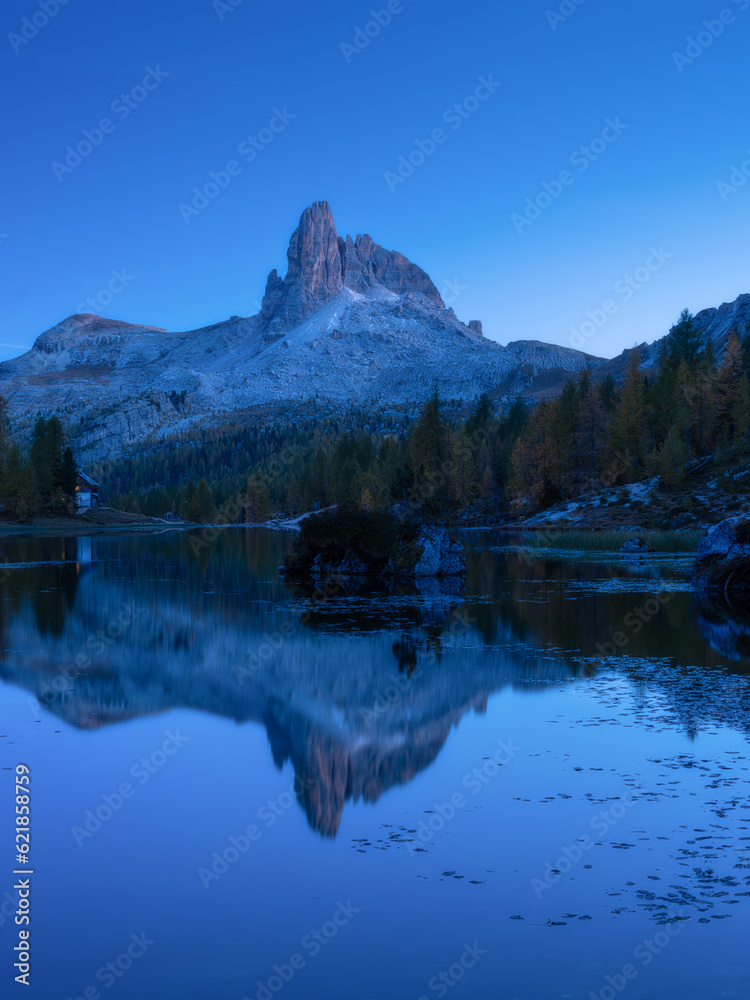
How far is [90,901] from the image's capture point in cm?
879

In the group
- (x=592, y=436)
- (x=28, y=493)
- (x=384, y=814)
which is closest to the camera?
(x=384, y=814)

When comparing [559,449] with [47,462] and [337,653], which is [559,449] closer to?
[47,462]

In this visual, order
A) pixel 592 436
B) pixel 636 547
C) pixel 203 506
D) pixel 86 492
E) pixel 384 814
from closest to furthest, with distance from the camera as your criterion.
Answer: pixel 384 814 < pixel 636 547 < pixel 592 436 < pixel 86 492 < pixel 203 506

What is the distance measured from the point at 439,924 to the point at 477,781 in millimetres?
4514

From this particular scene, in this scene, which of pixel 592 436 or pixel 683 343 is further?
pixel 683 343

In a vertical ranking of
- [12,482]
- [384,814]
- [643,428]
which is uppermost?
[643,428]

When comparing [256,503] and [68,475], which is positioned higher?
[68,475]

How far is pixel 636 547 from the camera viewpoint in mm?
60844

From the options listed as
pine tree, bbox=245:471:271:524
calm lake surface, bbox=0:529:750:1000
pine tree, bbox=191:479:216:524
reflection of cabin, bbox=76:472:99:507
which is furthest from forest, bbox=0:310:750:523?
calm lake surface, bbox=0:529:750:1000

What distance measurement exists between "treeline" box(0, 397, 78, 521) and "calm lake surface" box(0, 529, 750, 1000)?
294 ft

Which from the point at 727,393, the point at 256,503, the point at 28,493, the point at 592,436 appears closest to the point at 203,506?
the point at 256,503

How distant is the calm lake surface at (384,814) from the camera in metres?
7.56

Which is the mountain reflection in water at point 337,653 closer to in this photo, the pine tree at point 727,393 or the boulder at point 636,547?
the boulder at point 636,547

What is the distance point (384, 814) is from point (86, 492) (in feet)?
505
